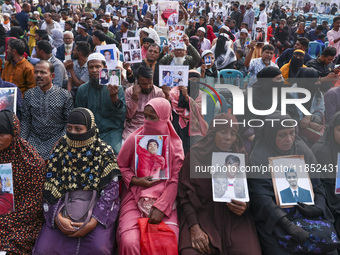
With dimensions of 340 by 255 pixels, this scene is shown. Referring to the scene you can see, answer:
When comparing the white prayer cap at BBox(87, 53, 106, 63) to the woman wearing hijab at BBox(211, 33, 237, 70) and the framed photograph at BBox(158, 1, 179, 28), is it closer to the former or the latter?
the framed photograph at BBox(158, 1, 179, 28)

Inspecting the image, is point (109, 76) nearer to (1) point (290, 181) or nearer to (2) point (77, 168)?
(2) point (77, 168)

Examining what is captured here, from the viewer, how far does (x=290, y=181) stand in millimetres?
2510

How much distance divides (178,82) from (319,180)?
1.91 meters

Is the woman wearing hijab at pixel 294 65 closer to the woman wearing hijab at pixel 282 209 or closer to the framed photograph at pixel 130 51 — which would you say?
the framed photograph at pixel 130 51

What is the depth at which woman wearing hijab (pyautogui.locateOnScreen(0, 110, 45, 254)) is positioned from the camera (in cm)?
250

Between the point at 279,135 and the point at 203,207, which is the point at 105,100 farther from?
the point at 279,135

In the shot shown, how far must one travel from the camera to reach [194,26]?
10.6m

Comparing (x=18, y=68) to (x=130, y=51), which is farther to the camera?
(x=130, y=51)

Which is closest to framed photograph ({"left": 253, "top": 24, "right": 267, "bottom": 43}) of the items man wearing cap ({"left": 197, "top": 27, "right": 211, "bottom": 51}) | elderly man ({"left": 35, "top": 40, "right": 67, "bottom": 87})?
man wearing cap ({"left": 197, "top": 27, "right": 211, "bottom": 51})

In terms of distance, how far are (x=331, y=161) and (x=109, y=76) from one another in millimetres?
2294

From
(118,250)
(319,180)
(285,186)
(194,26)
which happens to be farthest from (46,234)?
(194,26)

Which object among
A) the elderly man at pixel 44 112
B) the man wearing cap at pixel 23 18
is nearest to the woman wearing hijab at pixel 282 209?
the elderly man at pixel 44 112

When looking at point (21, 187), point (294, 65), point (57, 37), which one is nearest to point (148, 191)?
point (21, 187)

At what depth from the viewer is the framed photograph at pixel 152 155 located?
9.29ft
